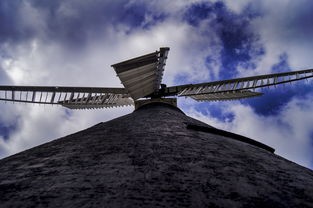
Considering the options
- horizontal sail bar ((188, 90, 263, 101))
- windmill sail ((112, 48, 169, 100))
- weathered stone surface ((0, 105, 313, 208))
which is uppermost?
windmill sail ((112, 48, 169, 100))

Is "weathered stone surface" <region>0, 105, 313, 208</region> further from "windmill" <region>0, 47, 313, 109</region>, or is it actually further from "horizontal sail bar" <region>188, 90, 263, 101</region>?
"horizontal sail bar" <region>188, 90, 263, 101</region>

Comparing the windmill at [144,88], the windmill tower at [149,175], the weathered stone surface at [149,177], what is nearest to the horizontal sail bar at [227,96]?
the windmill at [144,88]

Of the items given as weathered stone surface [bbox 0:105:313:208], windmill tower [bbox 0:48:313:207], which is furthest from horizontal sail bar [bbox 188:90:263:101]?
weathered stone surface [bbox 0:105:313:208]

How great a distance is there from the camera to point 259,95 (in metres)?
13.3

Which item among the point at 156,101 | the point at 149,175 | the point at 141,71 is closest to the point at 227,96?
the point at 156,101

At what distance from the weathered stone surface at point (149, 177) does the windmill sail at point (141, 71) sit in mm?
2630

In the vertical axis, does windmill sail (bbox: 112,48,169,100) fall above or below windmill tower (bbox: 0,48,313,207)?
above

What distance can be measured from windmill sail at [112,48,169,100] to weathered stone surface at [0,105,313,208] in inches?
104

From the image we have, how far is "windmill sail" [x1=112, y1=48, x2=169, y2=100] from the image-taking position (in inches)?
264

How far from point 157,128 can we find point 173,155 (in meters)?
1.58

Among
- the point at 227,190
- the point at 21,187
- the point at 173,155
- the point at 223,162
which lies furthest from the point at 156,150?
the point at 21,187

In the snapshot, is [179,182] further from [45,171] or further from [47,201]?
[45,171]

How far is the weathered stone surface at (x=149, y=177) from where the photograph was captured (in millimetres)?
2375

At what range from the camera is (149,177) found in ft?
9.05
